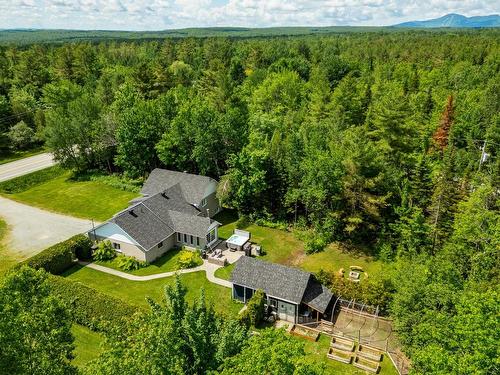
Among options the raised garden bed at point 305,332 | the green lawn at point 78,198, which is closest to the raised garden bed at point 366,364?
the raised garden bed at point 305,332

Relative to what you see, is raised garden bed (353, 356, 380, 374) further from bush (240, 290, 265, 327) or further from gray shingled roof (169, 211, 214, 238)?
gray shingled roof (169, 211, 214, 238)

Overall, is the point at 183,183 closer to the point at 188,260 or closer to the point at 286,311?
the point at 188,260

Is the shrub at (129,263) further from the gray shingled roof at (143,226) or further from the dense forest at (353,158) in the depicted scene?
the dense forest at (353,158)

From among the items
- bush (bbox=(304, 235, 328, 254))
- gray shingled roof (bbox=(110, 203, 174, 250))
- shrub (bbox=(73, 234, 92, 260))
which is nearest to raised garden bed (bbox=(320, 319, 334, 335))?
bush (bbox=(304, 235, 328, 254))

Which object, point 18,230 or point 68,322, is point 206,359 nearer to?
point 68,322

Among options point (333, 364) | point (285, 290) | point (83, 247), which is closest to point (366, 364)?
point (333, 364)
